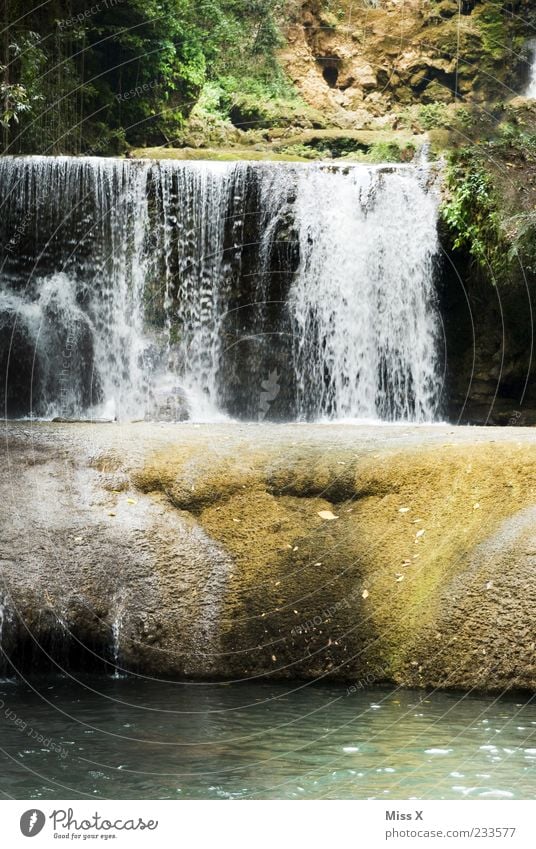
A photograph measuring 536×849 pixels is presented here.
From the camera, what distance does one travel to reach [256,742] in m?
6.70

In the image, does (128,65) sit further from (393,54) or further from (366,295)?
(366,295)

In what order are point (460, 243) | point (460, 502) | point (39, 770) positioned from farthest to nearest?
1. point (460, 243)
2. point (460, 502)
3. point (39, 770)

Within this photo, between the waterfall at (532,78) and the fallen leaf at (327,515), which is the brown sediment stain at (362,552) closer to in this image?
the fallen leaf at (327,515)

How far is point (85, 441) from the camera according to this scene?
10133mm

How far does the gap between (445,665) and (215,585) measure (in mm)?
2100

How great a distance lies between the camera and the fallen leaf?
30.3 feet

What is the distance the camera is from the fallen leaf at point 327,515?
9234mm

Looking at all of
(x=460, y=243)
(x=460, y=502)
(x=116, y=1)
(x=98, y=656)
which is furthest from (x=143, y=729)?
(x=116, y=1)

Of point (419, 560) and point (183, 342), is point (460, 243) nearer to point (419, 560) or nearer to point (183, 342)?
point (183, 342)

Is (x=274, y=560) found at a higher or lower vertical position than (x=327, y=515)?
lower

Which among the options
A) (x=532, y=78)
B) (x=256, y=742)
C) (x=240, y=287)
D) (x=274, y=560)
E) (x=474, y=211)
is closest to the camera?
(x=256, y=742)

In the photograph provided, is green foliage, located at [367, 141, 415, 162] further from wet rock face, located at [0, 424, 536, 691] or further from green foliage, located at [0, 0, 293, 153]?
wet rock face, located at [0, 424, 536, 691]

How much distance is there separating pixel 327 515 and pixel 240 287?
9192mm

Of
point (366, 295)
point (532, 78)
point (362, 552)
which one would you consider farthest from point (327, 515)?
point (532, 78)
